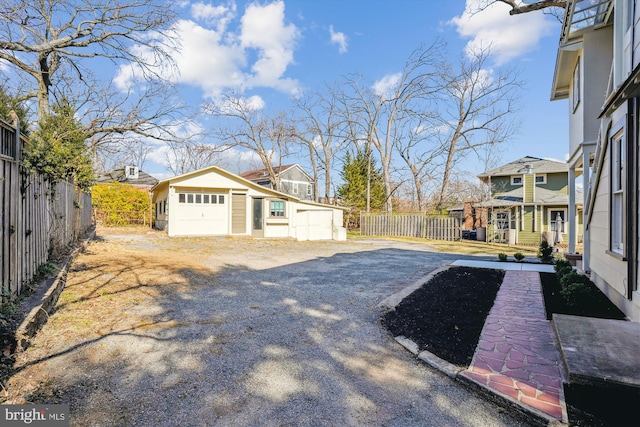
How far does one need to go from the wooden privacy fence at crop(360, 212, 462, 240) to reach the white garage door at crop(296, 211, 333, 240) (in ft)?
16.5

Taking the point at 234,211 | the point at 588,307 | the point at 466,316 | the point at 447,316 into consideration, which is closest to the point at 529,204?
the point at 234,211

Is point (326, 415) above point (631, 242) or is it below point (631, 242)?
below

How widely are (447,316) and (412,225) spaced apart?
17849mm

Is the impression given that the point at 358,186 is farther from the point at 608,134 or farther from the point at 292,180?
the point at 608,134

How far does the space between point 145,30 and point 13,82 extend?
486 cm

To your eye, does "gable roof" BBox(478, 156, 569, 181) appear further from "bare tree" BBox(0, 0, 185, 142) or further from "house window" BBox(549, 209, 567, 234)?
"bare tree" BBox(0, 0, 185, 142)

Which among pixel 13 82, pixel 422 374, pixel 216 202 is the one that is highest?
pixel 13 82

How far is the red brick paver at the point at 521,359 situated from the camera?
7.82 feet

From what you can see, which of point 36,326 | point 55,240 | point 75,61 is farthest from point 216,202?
point 36,326

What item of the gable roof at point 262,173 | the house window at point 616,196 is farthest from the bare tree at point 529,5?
the gable roof at point 262,173

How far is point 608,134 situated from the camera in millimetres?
4535

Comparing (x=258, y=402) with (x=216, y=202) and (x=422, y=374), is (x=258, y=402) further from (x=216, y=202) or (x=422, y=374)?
(x=216, y=202)

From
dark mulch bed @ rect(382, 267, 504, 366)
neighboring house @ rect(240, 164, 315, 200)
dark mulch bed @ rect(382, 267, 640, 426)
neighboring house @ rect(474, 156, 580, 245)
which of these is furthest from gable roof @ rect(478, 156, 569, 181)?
dark mulch bed @ rect(382, 267, 504, 366)

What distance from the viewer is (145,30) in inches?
377
